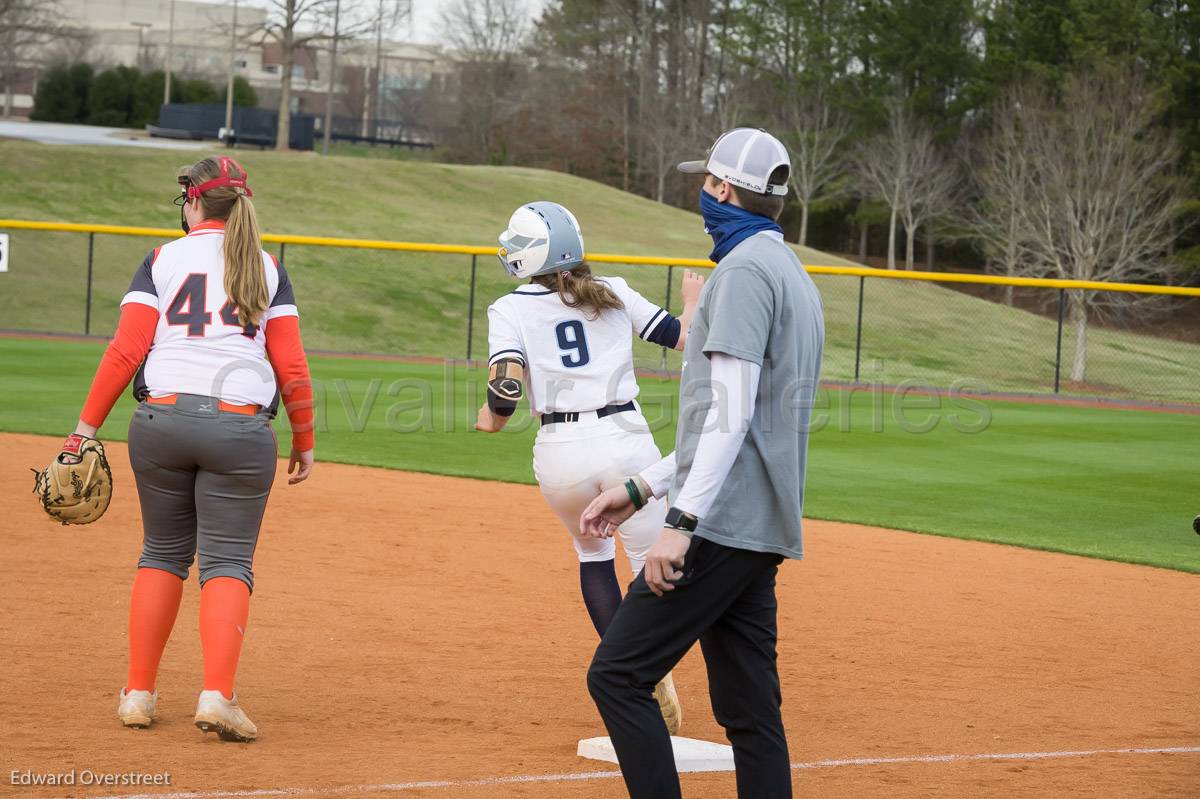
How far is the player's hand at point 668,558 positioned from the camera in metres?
3.24

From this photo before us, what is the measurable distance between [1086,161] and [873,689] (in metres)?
32.4

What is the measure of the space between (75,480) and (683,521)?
2504 mm

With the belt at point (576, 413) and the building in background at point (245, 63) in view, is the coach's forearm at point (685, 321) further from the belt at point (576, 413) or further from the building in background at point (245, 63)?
the building in background at point (245, 63)

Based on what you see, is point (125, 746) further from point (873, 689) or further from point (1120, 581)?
point (1120, 581)

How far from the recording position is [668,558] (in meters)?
3.24

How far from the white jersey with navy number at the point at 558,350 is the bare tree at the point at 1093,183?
2933cm

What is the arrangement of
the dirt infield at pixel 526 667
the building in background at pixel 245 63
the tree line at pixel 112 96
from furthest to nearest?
the building in background at pixel 245 63, the tree line at pixel 112 96, the dirt infield at pixel 526 667

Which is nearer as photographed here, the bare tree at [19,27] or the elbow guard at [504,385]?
the elbow guard at [504,385]

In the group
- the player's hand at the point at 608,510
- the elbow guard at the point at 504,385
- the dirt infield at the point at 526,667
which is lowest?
the dirt infield at the point at 526,667

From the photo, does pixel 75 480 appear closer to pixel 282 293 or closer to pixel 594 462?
pixel 282 293

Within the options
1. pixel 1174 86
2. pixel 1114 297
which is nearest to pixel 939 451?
pixel 1114 297

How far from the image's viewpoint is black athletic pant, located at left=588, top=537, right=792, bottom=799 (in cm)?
336

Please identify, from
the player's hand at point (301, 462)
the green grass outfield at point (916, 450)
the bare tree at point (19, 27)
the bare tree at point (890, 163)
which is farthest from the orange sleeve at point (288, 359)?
the bare tree at point (19, 27)

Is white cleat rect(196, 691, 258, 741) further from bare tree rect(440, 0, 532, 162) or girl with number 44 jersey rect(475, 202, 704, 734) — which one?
bare tree rect(440, 0, 532, 162)
